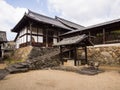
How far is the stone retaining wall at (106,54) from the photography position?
14.0 meters

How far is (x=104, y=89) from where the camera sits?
19.9ft

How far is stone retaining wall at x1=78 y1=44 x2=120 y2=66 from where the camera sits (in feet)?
46.0

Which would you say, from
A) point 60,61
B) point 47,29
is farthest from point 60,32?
point 60,61

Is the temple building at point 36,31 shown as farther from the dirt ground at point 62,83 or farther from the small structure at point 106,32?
the dirt ground at point 62,83

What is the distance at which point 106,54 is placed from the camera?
590 inches

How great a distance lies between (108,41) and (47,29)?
30.4ft

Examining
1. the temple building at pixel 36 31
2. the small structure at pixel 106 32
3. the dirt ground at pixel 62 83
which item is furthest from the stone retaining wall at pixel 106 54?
the temple building at pixel 36 31

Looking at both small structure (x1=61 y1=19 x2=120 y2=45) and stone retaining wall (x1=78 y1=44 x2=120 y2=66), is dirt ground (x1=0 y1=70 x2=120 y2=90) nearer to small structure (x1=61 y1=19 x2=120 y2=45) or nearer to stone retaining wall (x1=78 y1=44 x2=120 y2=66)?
stone retaining wall (x1=78 y1=44 x2=120 y2=66)

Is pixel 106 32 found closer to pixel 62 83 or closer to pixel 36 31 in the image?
pixel 36 31

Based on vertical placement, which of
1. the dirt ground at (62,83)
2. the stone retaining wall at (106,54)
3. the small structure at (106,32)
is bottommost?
the dirt ground at (62,83)

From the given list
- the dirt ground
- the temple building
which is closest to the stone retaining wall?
the dirt ground

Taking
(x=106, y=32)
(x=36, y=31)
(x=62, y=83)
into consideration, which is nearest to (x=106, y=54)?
(x=106, y=32)

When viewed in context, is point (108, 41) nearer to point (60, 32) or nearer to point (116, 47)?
point (116, 47)

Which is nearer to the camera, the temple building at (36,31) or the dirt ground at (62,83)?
the dirt ground at (62,83)
